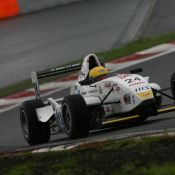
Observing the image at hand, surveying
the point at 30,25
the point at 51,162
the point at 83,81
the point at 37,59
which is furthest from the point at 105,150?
the point at 30,25

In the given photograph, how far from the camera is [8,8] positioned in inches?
945

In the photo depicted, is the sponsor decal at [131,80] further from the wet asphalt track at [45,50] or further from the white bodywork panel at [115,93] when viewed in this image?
Result: the wet asphalt track at [45,50]

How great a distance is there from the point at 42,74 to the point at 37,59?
23.3ft

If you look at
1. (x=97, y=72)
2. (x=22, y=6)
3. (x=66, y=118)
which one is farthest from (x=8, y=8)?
(x=66, y=118)

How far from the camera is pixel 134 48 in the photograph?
16781 mm

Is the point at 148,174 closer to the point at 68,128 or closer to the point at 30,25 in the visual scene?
the point at 68,128

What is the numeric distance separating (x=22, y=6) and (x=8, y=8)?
1.67ft

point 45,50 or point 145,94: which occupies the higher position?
point 45,50

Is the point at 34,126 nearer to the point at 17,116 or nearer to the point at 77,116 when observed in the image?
the point at 77,116

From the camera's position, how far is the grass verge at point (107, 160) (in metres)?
6.36

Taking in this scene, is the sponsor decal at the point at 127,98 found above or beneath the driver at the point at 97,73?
beneath

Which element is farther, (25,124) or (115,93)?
(25,124)

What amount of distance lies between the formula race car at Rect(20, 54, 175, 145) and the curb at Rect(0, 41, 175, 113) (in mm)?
3849

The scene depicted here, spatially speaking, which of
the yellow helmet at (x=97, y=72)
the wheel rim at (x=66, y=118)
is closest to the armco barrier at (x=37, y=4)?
the yellow helmet at (x=97, y=72)
